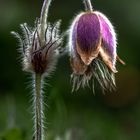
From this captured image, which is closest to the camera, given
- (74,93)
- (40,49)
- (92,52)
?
(92,52)

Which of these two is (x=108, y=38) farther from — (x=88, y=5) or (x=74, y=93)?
(x=74, y=93)

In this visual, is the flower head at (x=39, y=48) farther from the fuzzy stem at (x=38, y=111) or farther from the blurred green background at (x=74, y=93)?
the blurred green background at (x=74, y=93)

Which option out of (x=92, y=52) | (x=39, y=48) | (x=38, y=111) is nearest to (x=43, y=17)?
(x=39, y=48)

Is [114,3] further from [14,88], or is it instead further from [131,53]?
[14,88]

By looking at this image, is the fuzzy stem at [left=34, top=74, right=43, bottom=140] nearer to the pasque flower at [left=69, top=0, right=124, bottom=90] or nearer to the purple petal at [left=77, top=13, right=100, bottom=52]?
the pasque flower at [left=69, top=0, right=124, bottom=90]

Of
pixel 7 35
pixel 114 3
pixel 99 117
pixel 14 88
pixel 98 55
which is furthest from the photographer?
pixel 114 3

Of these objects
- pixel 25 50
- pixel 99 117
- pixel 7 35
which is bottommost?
pixel 99 117

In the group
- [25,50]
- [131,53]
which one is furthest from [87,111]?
[25,50]
